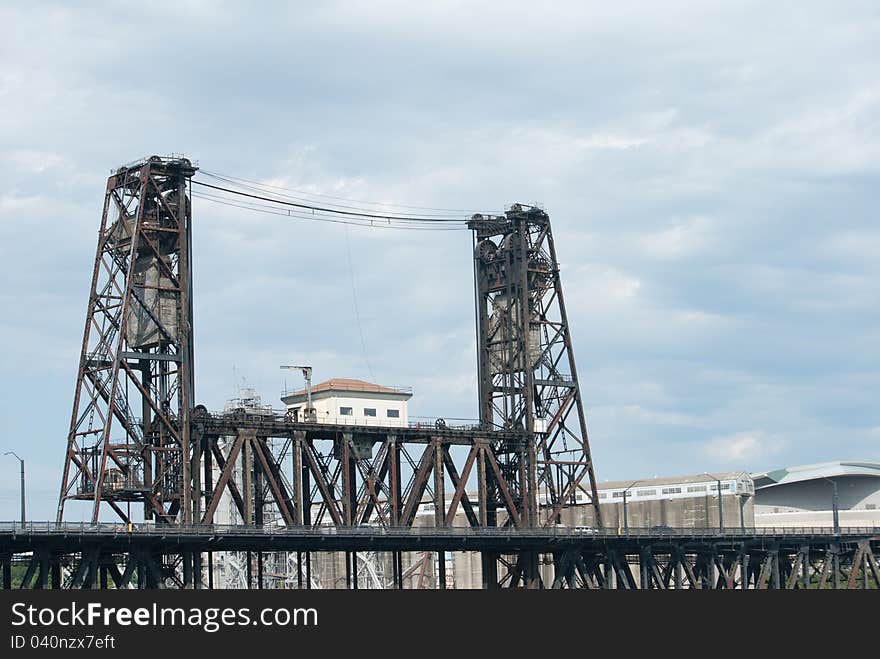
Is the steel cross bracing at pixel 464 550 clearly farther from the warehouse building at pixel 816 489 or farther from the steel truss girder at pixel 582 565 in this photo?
the warehouse building at pixel 816 489

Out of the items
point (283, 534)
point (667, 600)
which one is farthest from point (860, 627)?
point (283, 534)

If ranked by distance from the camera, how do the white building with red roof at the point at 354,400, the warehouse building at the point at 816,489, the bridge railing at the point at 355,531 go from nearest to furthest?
the bridge railing at the point at 355,531, the white building with red roof at the point at 354,400, the warehouse building at the point at 816,489

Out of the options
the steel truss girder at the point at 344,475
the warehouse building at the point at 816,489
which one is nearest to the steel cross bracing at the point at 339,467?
the steel truss girder at the point at 344,475

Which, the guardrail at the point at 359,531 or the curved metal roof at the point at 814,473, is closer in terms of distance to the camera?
the guardrail at the point at 359,531

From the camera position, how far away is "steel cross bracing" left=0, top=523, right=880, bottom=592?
90.8m

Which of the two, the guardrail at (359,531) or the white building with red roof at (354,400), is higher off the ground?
the white building with red roof at (354,400)

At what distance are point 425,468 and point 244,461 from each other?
1567cm

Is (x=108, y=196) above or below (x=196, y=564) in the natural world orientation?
above

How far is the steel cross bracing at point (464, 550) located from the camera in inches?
3573

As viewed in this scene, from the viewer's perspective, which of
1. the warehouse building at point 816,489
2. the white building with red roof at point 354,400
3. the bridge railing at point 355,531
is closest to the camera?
the bridge railing at point 355,531

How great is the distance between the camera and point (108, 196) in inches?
4094

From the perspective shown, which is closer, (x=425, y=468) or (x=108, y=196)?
(x=108, y=196)

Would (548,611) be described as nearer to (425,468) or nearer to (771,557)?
(425,468)

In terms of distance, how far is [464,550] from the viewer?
112375 millimetres
